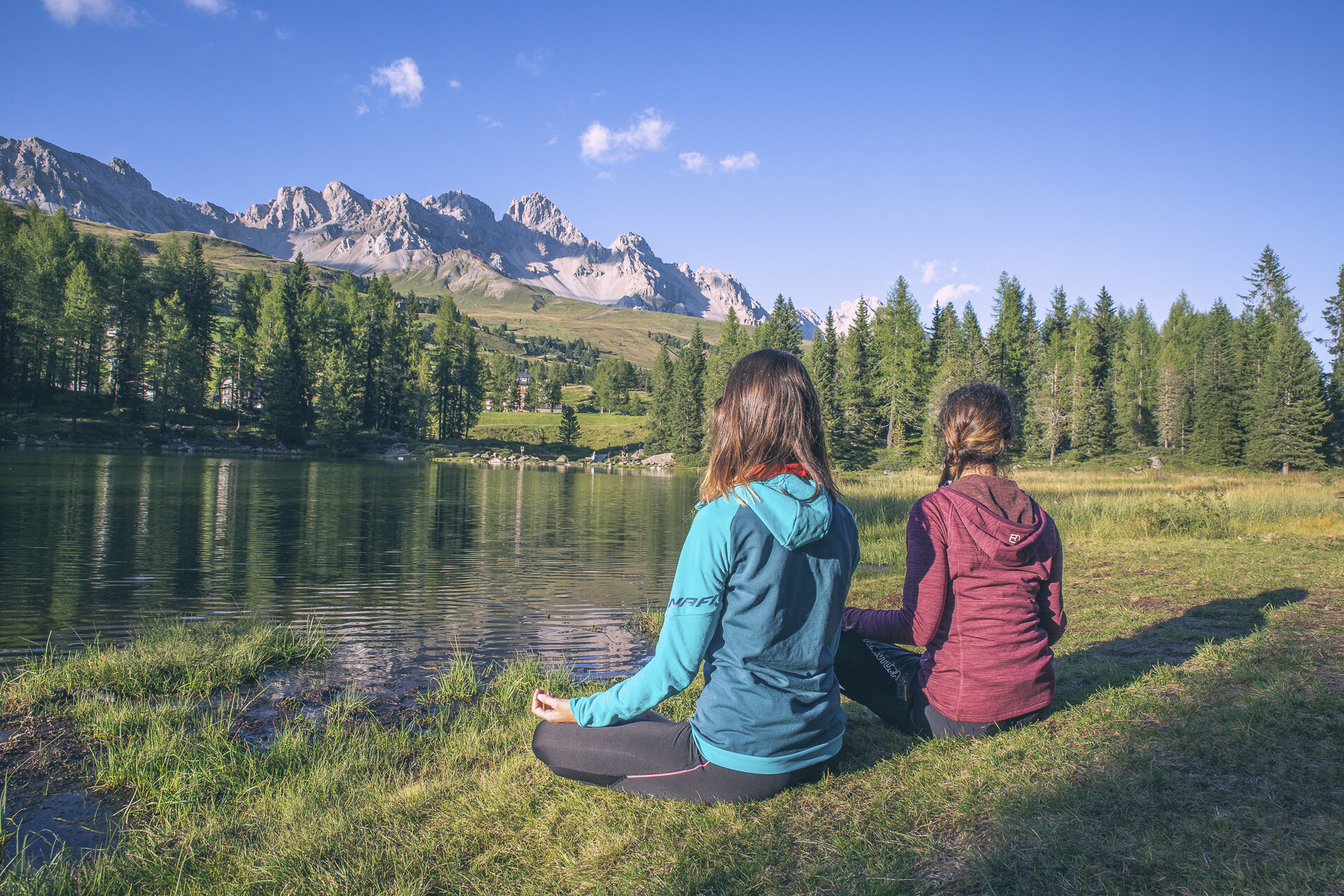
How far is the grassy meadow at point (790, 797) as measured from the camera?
2621 mm

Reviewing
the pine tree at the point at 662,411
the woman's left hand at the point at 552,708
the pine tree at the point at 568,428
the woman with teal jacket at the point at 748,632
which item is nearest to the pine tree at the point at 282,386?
the pine tree at the point at 568,428

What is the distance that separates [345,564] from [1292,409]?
54.3 metres

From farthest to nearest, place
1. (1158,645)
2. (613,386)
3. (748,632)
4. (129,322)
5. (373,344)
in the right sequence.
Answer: (613,386), (373,344), (129,322), (1158,645), (748,632)

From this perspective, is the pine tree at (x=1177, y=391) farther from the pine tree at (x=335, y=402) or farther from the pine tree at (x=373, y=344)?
the pine tree at (x=373, y=344)

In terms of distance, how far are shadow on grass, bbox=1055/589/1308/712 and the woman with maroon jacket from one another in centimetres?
90

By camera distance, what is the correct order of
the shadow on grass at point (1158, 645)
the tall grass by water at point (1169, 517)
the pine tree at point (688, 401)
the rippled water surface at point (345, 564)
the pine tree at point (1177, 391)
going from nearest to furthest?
the shadow on grass at point (1158, 645) → the rippled water surface at point (345, 564) → the tall grass by water at point (1169, 517) → the pine tree at point (1177, 391) → the pine tree at point (688, 401)

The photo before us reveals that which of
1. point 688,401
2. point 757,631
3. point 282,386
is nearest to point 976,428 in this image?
point 757,631

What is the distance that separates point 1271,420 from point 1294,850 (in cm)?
5546

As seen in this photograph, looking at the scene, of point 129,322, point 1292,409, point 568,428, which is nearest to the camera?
point 1292,409

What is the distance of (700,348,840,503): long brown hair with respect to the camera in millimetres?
2963

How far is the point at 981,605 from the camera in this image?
3.61 meters

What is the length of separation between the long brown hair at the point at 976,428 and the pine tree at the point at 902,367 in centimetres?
5848

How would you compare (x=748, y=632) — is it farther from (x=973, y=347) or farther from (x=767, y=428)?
(x=973, y=347)

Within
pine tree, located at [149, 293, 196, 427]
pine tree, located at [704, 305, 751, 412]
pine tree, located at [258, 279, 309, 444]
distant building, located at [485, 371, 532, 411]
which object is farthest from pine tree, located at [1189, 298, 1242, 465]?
distant building, located at [485, 371, 532, 411]
